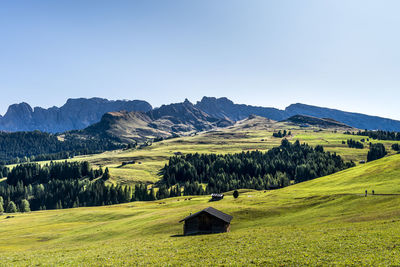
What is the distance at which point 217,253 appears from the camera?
3581 cm

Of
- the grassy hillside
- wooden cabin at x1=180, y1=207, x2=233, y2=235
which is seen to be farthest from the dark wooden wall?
the grassy hillside

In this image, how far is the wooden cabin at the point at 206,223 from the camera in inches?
2233

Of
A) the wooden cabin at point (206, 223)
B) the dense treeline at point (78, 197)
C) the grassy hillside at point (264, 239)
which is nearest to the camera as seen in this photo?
the grassy hillside at point (264, 239)

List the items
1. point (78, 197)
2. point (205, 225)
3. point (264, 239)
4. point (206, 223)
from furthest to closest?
point (78, 197), point (206, 223), point (205, 225), point (264, 239)

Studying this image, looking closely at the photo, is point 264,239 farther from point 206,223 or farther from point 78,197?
point 78,197

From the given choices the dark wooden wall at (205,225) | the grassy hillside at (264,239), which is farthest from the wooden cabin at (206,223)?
the grassy hillside at (264,239)

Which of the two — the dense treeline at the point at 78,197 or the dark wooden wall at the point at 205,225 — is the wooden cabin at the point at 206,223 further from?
the dense treeline at the point at 78,197

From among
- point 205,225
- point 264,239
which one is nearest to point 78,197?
point 205,225

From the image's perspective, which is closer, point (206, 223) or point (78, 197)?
point (206, 223)

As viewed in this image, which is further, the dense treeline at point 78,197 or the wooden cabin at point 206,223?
the dense treeline at point 78,197

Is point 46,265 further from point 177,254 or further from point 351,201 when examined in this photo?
point 351,201

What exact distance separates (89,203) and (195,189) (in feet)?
228

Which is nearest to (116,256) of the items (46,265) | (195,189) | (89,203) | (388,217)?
(46,265)

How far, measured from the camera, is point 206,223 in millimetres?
57812
